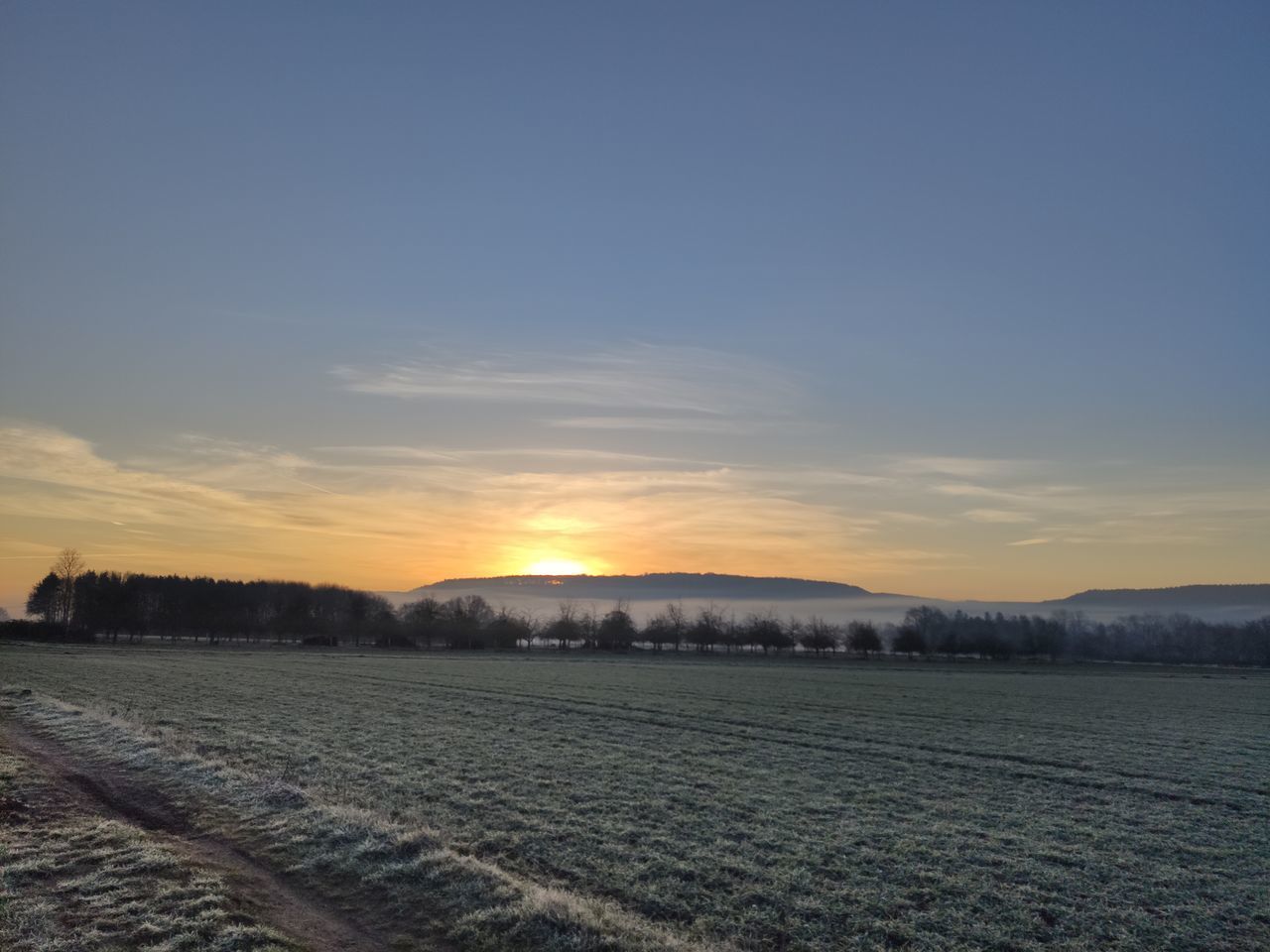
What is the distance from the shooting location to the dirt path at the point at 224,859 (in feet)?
30.5

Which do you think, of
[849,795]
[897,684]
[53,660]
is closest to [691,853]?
[849,795]

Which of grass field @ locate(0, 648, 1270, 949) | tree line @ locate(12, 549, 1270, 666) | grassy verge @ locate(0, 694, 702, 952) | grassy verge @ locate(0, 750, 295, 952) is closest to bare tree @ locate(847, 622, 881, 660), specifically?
tree line @ locate(12, 549, 1270, 666)

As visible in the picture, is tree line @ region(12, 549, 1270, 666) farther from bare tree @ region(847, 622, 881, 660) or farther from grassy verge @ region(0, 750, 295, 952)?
grassy verge @ region(0, 750, 295, 952)

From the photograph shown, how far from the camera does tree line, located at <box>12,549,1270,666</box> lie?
14000 centimetres

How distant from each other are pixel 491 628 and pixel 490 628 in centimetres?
27

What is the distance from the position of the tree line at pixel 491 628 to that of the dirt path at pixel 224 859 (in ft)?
396

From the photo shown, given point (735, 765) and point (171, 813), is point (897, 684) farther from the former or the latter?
point (171, 813)

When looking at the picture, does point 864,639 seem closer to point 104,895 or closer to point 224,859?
point 224,859

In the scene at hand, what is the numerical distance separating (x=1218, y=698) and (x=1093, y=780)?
156 ft

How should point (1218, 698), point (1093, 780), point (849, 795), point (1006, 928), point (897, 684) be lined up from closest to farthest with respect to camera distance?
1. point (1006, 928)
2. point (849, 795)
3. point (1093, 780)
4. point (1218, 698)
5. point (897, 684)

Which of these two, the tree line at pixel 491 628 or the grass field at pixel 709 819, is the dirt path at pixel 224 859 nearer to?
the grass field at pixel 709 819

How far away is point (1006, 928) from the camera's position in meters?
10.0

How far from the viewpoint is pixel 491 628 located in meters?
172

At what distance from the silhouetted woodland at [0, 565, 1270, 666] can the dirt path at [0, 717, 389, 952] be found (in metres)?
120
